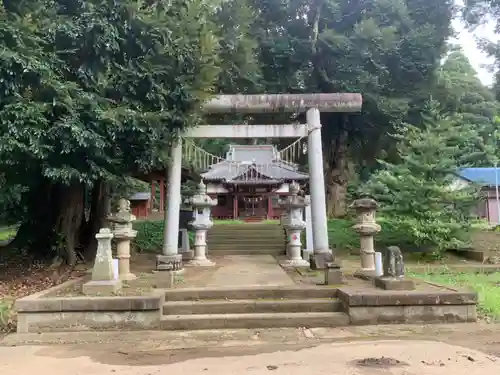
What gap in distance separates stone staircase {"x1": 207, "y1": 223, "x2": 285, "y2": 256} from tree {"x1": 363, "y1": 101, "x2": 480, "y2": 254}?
5027 mm

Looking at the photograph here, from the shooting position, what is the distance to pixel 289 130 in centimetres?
1119

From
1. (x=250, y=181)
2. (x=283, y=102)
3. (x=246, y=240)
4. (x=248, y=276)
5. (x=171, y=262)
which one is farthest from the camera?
(x=250, y=181)

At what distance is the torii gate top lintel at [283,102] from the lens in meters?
11.0

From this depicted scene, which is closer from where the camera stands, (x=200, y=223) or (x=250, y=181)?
(x=200, y=223)

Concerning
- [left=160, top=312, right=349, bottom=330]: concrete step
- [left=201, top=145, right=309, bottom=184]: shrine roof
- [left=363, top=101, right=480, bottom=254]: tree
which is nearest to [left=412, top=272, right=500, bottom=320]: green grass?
[left=363, top=101, right=480, bottom=254]: tree

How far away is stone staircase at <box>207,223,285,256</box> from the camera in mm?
18406

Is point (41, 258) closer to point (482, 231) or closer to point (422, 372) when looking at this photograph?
point (422, 372)

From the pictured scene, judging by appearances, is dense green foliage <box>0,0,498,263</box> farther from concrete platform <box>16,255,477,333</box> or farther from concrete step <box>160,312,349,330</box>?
concrete step <box>160,312,349,330</box>

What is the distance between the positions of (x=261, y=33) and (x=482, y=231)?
12384mm

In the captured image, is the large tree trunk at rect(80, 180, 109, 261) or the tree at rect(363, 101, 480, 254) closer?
the large tree trunk at rect(80, 180, 109, 261)

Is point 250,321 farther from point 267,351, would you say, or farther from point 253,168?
point 253,168

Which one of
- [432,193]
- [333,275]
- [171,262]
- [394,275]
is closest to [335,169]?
[432,193]

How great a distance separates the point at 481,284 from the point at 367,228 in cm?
341

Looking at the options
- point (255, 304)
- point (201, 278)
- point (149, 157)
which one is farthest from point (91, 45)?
point (255, 304)
